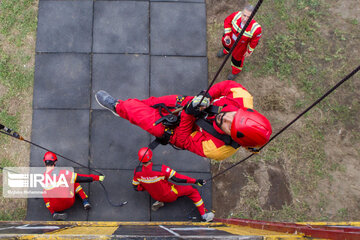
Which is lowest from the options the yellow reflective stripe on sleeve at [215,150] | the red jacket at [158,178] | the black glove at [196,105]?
the red jacket at [158,178]

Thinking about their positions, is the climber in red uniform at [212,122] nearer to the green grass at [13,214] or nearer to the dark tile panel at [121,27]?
the dark tile panel at [121,27]

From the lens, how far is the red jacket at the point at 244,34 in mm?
4562

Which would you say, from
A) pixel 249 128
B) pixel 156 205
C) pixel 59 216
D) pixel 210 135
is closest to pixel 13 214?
pixel 59 216

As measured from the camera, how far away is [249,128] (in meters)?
2.80

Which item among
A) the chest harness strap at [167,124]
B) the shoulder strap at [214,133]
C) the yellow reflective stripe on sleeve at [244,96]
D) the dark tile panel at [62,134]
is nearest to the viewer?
the shoulder strap at [214,133]

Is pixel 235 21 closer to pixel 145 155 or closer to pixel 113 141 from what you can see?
pixel 145 155

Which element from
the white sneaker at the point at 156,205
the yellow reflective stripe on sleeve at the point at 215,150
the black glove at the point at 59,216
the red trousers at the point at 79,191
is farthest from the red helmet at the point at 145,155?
the black glove at the point at 59,216

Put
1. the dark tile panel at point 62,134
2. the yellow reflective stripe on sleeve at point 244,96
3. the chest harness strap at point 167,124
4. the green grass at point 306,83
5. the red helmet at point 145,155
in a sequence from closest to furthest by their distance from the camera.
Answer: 1. the yellow reflective stripe on sleeve at point 244,96
2. the chest harness strap at point 167,124
3. the red helmet at point 145,155
4. the dark tile panel at point 62,134
5. the green grass at point 306,83

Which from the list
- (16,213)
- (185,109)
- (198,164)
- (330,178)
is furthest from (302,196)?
(16,213)

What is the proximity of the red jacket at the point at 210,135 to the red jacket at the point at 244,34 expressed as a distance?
1.41 metres

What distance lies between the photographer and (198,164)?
5043 millimetres

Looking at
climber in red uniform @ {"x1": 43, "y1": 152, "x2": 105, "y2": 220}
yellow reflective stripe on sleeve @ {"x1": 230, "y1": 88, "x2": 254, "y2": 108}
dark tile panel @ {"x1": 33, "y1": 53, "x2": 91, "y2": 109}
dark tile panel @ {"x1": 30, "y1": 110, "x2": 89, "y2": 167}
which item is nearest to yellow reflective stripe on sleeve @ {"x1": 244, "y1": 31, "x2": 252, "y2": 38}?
yellow reflective stripe on sleeve @ {"x1": 230, "y1": 88, "x2": 254, "y2": 108}

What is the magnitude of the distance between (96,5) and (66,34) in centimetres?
88

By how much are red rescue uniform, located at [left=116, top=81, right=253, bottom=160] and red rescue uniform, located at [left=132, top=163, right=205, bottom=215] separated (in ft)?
1.87
